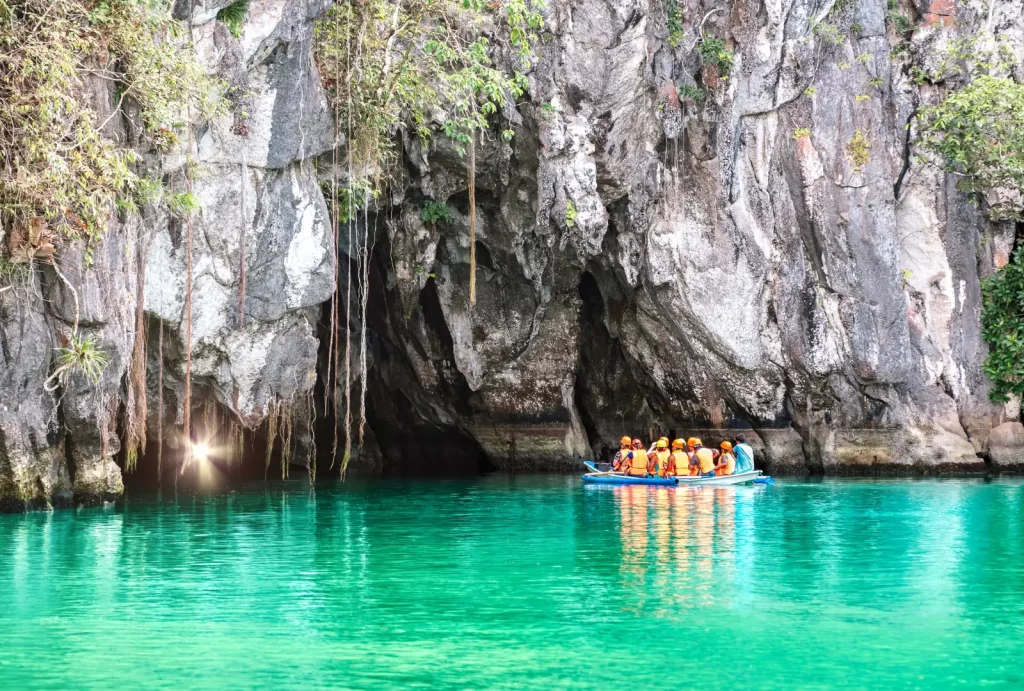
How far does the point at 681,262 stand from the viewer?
2386 cm

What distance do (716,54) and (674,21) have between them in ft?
3.57

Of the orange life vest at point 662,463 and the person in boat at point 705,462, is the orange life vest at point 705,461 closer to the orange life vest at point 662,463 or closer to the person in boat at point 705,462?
the person in boat at point 705,462

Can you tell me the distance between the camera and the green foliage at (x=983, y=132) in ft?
73.6

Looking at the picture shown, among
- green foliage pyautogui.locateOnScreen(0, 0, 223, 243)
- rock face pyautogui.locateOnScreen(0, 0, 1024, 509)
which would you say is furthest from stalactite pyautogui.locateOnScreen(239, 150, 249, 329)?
green foliage pyautogui.locateOnScreen(0, 0, 223, 243)

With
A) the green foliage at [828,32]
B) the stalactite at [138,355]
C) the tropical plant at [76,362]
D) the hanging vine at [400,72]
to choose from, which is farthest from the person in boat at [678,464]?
the tropical plant at [76,362]

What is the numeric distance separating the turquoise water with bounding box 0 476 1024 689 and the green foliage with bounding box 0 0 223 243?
13.1 feet

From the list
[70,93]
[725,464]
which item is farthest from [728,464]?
[70,93]

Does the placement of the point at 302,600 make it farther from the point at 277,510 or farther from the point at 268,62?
the point at 268,62

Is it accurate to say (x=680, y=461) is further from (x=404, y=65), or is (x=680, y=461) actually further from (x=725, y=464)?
(x=404, y=65)

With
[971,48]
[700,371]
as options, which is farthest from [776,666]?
[971,48]

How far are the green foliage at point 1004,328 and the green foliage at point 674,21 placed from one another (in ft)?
26.9

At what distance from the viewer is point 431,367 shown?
26125mm

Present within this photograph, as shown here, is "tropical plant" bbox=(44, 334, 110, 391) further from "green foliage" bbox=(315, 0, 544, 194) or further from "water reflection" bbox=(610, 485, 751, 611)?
"water reflection" bbox=(610, 485, 751, 611)

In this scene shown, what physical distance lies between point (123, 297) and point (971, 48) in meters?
17.4
